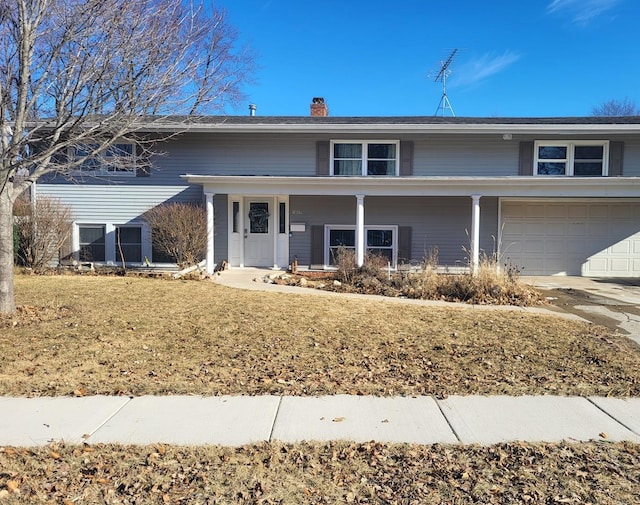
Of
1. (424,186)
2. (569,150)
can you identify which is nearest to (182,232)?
(424,186)

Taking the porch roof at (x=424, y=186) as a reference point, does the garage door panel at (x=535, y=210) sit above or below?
below

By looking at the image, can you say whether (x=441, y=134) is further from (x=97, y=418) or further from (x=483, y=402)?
(x=97, y=418)

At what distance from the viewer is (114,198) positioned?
14539mm

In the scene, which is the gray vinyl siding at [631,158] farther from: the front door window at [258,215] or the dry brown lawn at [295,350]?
the front door window at [258,215]

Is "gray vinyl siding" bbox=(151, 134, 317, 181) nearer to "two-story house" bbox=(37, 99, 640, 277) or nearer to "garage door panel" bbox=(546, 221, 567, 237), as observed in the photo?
"two-story house" bbox=(37, 99, 640, 277)

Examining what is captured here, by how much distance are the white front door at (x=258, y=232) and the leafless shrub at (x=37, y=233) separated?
5218mm

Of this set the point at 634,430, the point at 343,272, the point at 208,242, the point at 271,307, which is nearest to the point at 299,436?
the point at 634,430

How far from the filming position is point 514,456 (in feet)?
10.8

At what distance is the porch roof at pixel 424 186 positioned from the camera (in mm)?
12750

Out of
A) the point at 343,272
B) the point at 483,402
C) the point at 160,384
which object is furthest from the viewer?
the point at 343,272

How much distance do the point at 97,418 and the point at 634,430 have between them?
169 inches

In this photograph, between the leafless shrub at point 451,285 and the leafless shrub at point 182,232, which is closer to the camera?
the leafless shrub at point 451,285


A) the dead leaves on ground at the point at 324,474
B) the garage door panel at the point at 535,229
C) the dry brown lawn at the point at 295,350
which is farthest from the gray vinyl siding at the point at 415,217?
the dead leaves on ground at the point at 324,474

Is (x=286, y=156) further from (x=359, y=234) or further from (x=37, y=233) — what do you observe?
(x=37, y=233)
